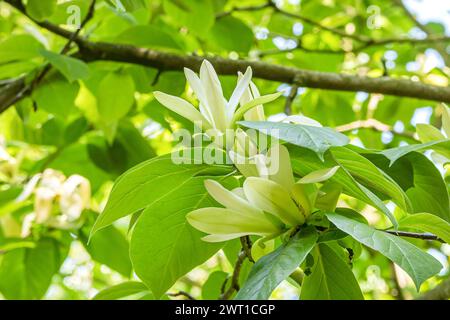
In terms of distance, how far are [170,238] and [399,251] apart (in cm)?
21

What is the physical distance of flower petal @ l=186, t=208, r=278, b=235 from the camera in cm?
47

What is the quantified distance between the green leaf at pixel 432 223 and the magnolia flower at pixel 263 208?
8 cm

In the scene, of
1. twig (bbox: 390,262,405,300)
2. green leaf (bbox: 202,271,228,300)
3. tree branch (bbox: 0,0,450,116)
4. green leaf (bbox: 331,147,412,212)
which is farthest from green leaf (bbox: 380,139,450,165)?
twig (bbox: 390,262,405,300)

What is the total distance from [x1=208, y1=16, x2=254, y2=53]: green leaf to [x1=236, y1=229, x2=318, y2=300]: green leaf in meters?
0.74

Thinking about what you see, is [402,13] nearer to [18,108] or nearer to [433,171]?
[18,108]

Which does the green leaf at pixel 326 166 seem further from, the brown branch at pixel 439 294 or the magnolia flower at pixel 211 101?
the brown branch at pixel 439 294

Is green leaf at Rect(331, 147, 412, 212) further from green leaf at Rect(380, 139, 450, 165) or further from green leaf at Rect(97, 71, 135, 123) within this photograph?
green leaf at Rect(97, 71, 135, 123)

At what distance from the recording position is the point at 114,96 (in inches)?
39.4

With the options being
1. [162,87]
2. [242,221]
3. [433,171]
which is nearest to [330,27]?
[162,87]

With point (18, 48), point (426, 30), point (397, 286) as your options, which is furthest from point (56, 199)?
point (426, 30)

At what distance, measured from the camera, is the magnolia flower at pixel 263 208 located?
0.46m

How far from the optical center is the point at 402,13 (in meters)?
1.85

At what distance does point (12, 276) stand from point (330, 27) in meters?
0.93
